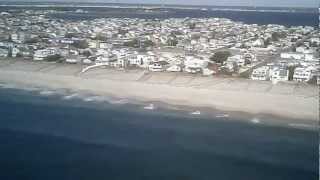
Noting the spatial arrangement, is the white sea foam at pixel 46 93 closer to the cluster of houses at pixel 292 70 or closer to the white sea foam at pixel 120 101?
the white sea foam at pixel 120 101

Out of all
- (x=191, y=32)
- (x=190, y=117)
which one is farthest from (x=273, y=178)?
(x=191, y=32)

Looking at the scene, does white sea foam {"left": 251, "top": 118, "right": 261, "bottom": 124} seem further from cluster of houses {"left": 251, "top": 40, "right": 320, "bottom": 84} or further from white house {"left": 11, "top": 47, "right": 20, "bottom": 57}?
white house {"left": 11, "top": 47, "right": 20, "bottom": 57}

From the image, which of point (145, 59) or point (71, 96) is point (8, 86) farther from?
point (145, 59)

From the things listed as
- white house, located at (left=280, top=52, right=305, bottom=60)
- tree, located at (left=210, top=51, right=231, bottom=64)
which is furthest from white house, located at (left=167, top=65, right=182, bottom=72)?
white house, located at (left=280, top=52, right=305, bottom=60)

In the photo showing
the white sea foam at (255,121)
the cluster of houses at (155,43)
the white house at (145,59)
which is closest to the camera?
the white sea foam at (255,121)

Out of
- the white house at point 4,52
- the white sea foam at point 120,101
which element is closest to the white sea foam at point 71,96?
the white sea foam at point 120,101

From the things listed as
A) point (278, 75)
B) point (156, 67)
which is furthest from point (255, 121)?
point (156, 67)
